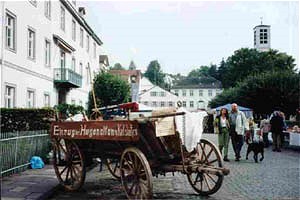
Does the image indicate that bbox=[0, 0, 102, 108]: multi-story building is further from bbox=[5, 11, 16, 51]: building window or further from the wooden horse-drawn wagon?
the wooden horse-drawn wagon

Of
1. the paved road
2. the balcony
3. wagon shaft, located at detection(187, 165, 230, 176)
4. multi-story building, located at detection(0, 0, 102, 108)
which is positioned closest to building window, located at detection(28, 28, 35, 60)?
multi-story building, located at detection(0, 0, 102, 108)

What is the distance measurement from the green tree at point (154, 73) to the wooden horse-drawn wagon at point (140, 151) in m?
132

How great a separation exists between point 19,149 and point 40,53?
15.8 meters

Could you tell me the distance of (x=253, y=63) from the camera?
227 ft

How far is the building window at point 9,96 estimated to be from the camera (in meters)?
20.9

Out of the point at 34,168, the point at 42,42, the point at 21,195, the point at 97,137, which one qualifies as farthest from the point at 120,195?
the point at 42,42

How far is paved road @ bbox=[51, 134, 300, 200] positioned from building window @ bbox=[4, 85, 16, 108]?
410 inches

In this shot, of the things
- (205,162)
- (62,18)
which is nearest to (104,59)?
(62,18)

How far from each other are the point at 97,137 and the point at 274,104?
118ft

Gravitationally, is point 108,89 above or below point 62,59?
below

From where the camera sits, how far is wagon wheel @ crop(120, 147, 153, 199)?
21.8 ft

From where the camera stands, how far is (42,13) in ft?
86.6

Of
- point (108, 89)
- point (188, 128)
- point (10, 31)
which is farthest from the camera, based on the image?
point (108, 89)

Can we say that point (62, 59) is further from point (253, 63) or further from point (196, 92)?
point (196, 92)
